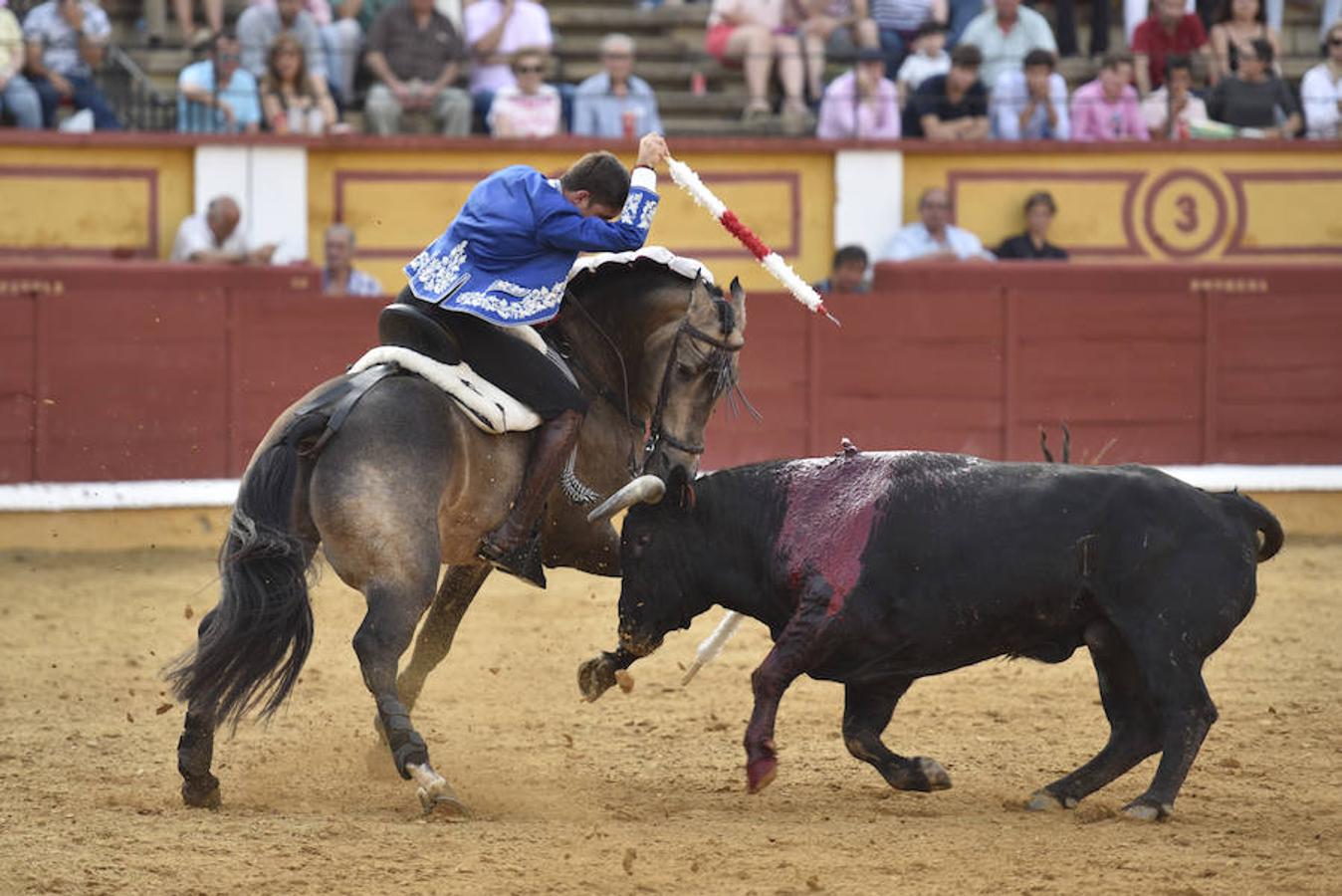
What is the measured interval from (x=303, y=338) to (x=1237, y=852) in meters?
6.62

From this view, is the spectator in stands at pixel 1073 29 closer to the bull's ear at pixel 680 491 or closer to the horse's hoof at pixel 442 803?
the bull's ear at pixel 680 491

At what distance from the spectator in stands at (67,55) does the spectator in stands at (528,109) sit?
2006 millimetres

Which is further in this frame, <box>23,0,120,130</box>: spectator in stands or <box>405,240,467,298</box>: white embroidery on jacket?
<box>23,0,120,130</box>: spectator in stands

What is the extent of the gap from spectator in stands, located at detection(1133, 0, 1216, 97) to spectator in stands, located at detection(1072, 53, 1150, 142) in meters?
0.39

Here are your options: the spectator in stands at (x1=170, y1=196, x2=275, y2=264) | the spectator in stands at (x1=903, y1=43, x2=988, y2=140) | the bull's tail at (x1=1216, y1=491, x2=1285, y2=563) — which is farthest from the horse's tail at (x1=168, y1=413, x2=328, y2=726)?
the spectator in stands at (x1=903, y1=43, x2=988, y2=140)

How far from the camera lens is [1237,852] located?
465 centimetres

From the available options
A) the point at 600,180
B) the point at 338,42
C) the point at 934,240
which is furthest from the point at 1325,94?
the point at 600,180

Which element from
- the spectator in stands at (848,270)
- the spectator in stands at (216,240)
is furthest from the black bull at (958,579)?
the spectator in stands at (216,240)

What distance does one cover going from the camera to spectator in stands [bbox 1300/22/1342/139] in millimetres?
11789

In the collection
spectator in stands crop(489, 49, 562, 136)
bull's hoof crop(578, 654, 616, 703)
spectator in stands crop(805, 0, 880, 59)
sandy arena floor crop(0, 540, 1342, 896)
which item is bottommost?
sandy arena floor crop(0, 540, 1342, 896)

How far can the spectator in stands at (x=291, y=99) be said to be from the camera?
36.0 ft

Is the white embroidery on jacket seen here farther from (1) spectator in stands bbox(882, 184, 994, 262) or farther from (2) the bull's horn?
(1) spectator in stands bbox(882, 184, 994, 262)

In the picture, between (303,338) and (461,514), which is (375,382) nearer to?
(461,514)

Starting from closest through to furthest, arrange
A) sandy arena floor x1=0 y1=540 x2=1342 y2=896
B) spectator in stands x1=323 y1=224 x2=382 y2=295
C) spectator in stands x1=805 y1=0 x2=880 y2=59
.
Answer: sandy arena floor x1=0 y1=540 x2=1342 y2=896, spectator in stands x1=323 y1=224 x2=382 y2=295, spectator in stands x1=805 y1=0 x2=880 y2=59
